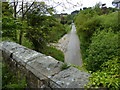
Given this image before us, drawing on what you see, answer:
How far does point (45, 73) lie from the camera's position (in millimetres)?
1562

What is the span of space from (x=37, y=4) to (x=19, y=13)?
4.13 ft

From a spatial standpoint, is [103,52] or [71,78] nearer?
[71,78]

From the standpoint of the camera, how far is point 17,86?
1798mm

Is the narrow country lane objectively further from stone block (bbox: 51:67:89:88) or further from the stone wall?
stone block (bbox: 51:67:89:88)

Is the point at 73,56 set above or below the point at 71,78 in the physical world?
below

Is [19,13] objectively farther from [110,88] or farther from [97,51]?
[110,88]

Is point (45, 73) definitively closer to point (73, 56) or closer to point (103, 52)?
point (103, 52)

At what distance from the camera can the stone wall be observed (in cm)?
130

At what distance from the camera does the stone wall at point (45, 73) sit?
1.30m

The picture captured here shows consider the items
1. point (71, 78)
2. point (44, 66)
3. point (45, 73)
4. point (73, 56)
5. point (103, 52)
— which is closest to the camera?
point (71, 78)

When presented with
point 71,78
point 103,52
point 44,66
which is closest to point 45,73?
point 44,66

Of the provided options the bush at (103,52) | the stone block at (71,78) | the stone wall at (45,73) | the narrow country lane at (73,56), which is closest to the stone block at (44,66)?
the stone wall at (45,73)

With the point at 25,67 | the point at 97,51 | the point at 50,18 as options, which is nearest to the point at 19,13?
the point at 50,18

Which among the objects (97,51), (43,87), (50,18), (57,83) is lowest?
(97,51)
